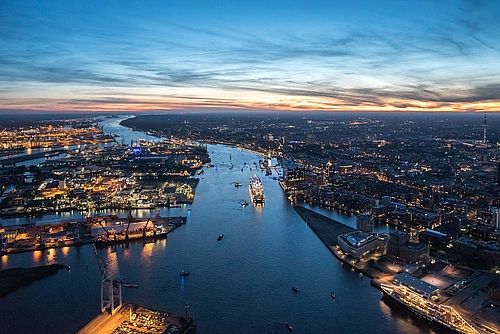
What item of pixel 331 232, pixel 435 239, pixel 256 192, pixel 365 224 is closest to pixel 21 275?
pixel 331 232

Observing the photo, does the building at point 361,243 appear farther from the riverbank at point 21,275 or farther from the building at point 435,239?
the riverbank at point 21,275

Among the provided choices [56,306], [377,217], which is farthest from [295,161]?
[56,306]

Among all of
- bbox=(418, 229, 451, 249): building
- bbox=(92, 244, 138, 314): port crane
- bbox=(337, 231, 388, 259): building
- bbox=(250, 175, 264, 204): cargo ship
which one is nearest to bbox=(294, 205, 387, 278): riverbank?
bbox=(337, 231, 388, 259): building

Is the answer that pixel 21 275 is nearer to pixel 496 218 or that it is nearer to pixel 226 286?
pixel 226 286

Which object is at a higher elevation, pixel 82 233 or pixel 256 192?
pixel 256 192

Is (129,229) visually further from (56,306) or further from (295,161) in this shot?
(295,161)

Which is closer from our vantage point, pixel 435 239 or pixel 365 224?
pixel 435 239
